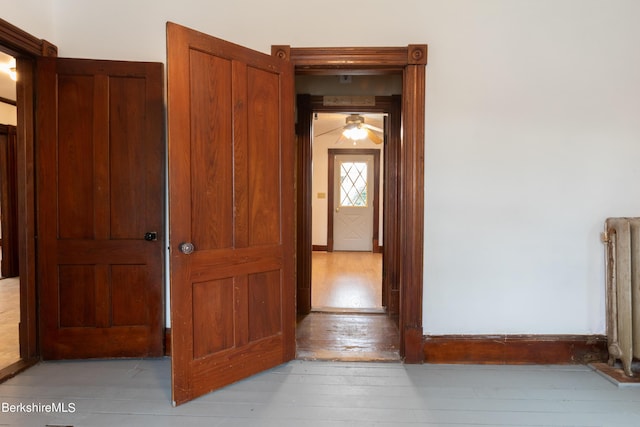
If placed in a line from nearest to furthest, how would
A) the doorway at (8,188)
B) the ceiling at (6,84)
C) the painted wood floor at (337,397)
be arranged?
1. the painted wood floor at (337,397)
2. the ceiling at (6,84)
3. the doorway at (8,188)

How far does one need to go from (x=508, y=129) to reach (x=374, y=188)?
565cm

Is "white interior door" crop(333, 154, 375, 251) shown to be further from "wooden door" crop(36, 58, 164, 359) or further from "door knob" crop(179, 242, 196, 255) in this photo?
"door knob" crop(179, 242, 196, 255)

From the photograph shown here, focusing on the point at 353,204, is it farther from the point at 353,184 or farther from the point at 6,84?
the point at 6,84

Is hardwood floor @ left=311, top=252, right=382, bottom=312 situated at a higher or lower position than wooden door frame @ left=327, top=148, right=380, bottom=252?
lower

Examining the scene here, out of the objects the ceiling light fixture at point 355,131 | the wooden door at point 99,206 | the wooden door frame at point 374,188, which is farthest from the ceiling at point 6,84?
the wooden door frame at point 374,188

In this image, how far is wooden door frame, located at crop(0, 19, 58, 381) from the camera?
7.84ft

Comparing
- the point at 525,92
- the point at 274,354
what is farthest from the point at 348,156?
the point at 274,354

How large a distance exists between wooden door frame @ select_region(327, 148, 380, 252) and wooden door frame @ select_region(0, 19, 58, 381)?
6.01m

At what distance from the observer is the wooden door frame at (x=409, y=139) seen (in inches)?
95.3

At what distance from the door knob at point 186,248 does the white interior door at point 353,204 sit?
629 centimetres

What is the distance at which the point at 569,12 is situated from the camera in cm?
240

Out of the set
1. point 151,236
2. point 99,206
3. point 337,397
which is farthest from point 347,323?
point 99,206

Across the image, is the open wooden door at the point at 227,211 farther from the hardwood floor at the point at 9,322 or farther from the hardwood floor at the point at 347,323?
the hardwood floor at the point at 9,322

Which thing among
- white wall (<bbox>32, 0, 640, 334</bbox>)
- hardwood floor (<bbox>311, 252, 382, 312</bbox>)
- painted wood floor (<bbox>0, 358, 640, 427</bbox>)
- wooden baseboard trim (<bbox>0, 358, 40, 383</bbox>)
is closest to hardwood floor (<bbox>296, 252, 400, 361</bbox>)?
hardwood floor (<bbox>311, 252, 382, 312</bbox>)
